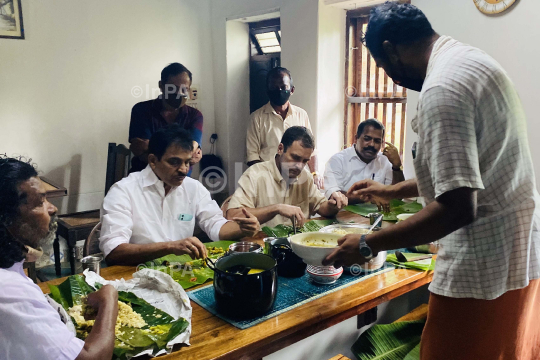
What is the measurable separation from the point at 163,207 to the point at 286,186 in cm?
A: 80

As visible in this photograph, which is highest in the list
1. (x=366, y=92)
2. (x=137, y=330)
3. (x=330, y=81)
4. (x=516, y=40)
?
(x=516, y=40)

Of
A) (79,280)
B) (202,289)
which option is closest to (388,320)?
(202,289)

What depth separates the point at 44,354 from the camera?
36.9 inches

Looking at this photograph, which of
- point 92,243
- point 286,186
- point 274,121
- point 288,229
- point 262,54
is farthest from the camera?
point 262,54

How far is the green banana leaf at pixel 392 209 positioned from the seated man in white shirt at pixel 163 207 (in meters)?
0.84

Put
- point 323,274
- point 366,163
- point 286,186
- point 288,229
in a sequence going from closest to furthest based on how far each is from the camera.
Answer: point 323,274 < point 288,229 < point 286,186 < point 366,163

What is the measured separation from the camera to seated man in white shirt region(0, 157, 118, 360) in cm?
93

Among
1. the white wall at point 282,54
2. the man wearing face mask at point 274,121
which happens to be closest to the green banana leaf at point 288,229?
the man wearing face mask at point 274,121

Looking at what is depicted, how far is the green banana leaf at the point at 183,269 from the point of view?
1.56 m

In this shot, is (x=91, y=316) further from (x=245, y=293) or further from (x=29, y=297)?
(x=245, y=293)

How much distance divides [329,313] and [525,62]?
2.33 m

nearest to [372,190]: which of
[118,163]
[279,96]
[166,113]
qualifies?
[166,113]

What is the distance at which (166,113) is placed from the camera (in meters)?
3.22

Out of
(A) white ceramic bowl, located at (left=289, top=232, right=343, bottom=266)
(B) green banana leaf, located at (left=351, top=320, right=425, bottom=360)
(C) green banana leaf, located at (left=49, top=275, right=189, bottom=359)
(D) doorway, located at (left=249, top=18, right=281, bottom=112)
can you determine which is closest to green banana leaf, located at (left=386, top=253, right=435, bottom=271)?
(B) green banana leaf, located at (left=351, top=320, right=425, bottom=360)
